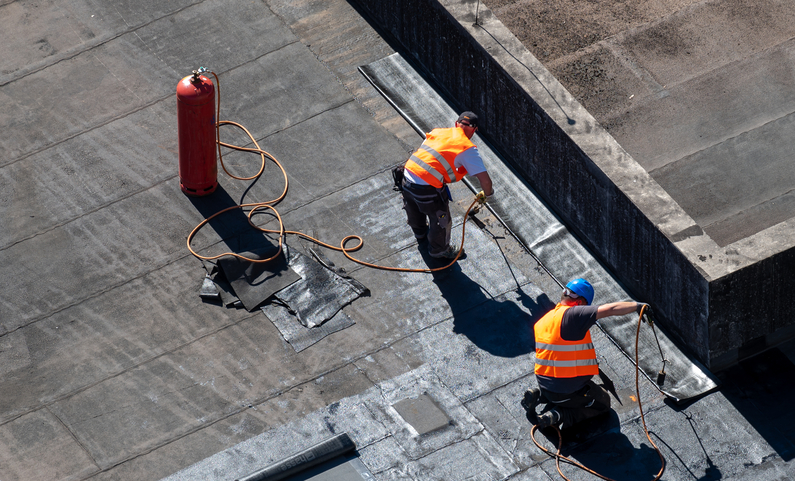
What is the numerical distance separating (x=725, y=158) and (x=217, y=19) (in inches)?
246

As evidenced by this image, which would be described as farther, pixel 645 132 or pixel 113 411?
pixel 645 132

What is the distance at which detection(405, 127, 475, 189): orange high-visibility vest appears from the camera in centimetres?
912

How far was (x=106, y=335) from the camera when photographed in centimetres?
895

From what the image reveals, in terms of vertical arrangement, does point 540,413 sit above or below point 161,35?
below

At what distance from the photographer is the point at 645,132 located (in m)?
10.6

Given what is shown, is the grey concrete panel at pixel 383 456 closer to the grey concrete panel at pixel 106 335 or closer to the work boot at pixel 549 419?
the work boot at pixel 549 419

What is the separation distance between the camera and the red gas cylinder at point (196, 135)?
31.6 feet

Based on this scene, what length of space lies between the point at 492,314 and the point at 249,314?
7.34 feet

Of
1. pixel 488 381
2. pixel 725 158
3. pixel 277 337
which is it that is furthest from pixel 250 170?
pixel 725 158

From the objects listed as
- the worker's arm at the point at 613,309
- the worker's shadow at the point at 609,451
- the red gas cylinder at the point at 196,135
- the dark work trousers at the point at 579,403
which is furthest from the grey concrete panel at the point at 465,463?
the red gas cylinder at the point at 196,135

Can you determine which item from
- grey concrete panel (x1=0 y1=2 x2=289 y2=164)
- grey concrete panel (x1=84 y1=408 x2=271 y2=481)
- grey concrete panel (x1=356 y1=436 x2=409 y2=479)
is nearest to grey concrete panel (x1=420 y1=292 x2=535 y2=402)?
grey concrete panel (x1=356 y1=436 x2=409 y2=479)

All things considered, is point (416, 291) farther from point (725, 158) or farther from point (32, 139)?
point (32, 139)

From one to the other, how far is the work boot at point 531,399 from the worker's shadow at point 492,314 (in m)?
0.77

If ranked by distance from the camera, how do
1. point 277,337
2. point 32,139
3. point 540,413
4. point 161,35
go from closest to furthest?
point 540,413 → point 277,337 → point 32,139 → point 161,35
